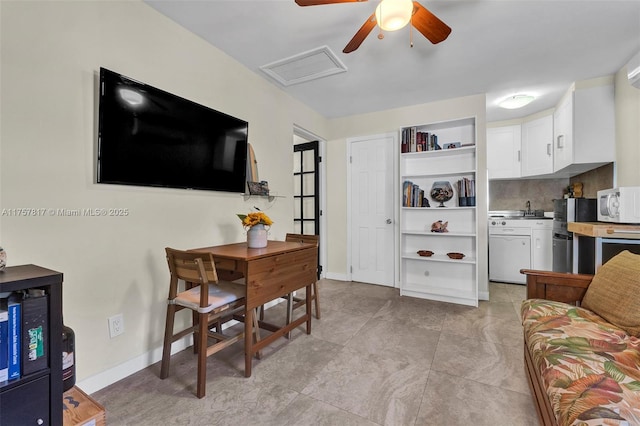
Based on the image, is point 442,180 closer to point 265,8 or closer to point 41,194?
point 265,8

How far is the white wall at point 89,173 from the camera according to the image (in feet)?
4.42

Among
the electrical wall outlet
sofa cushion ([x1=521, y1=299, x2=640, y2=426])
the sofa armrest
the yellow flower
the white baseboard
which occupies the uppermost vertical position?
the yellow flower

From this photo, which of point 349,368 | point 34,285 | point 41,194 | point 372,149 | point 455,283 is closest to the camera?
point 34,285

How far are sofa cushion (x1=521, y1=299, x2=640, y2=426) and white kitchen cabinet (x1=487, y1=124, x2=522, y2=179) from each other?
3247 millimetres

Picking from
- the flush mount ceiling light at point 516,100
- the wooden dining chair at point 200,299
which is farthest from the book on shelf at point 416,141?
the wooden dining chair at point 200,299

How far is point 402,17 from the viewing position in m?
1.49

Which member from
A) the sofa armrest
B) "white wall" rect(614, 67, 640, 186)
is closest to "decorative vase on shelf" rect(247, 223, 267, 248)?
the sofa armrest

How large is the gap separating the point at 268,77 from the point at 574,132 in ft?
11.2

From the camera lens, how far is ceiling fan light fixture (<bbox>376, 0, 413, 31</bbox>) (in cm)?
144

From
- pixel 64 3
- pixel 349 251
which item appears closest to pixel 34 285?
pixel 64 3

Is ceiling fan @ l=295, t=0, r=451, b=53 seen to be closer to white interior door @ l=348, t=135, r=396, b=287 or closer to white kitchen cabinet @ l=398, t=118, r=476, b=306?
white kitchen cabinet @ l=398, t=118, r=476, b=306

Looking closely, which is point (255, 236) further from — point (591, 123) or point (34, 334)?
point (591, 123)

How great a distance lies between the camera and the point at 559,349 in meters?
1.15

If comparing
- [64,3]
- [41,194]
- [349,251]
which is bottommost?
[349,251]
